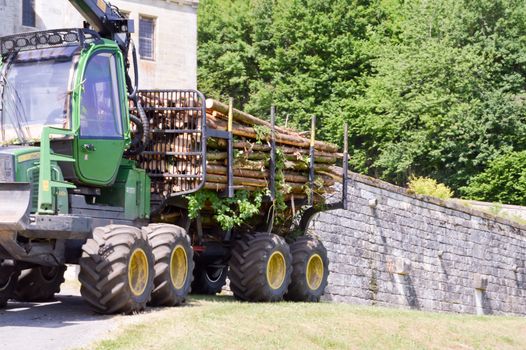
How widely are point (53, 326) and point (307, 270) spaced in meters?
6.44

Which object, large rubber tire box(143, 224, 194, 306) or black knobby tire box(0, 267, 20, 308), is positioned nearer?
large rubber tire box(143, 224, 194, 306)

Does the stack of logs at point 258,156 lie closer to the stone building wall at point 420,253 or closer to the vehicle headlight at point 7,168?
the vehicle headlight at point 7,168

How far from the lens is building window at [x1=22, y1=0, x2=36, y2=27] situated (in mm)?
36375

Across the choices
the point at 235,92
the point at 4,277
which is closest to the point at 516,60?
the point at 235,92

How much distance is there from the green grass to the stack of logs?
1.97 m

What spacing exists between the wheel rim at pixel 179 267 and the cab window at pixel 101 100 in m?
1.80

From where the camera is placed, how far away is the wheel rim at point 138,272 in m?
13.4

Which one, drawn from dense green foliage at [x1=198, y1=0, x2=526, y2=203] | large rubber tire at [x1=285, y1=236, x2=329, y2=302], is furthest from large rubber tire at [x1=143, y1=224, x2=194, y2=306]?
dense green foliage at [x1=198, y1=0, x2=526, y2=203]

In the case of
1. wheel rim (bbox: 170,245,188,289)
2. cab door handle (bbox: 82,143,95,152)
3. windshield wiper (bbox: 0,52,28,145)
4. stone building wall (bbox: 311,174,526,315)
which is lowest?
stone building wall (bbox: 311,174,526,315)

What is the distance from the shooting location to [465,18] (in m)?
54.1

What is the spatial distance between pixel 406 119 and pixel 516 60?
638cm

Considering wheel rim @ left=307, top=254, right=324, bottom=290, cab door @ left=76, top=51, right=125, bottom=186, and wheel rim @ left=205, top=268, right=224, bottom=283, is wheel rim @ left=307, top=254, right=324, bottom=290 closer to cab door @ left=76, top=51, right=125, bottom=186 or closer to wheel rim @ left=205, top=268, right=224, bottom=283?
wheel rim @ left=205, top=268, right=224, bottom=283

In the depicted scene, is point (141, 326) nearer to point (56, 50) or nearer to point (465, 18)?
point (56, 50)

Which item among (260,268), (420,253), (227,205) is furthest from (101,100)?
(420,253)
